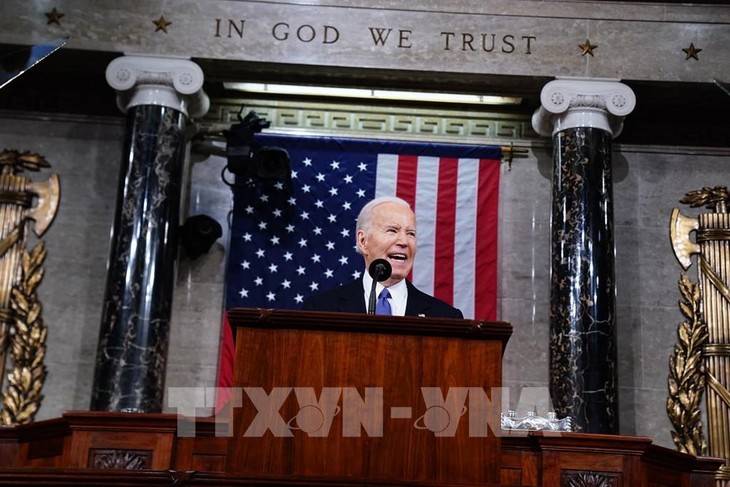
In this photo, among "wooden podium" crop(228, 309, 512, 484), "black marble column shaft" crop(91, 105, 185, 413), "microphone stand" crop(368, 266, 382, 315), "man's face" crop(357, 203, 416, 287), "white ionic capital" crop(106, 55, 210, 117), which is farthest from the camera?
"white ionic capital" crop(106, 55, 210, 117)

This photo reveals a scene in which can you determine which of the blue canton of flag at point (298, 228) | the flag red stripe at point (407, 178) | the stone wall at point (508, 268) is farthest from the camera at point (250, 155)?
the flag red stripe at point (407, 178)

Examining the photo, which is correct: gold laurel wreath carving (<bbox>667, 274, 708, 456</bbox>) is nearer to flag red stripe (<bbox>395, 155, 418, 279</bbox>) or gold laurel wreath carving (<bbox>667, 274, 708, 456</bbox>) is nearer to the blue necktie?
flag red stripe (<bbox>395, 155, 418, 279</bbox>)

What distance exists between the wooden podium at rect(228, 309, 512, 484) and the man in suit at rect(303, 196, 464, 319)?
2.26 meters

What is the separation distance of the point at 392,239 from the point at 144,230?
129 inches

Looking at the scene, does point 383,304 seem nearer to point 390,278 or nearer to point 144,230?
point 390,278

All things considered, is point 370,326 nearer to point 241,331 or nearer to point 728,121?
point 241,331

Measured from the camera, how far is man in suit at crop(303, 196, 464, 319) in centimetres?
677

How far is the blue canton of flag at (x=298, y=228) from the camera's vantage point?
33.5 ft

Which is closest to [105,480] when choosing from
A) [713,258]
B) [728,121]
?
[713,258]

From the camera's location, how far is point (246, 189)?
411 inches

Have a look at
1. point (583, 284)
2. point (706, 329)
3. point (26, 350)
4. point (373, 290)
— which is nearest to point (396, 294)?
point (373, 290)

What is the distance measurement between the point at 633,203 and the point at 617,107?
1.24m

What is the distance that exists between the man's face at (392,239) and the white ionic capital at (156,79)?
11.1ft

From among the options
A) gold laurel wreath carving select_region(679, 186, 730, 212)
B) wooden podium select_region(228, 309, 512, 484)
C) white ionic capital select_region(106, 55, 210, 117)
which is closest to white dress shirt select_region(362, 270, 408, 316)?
wooden podium select_region(228, 309, 512, 484)
